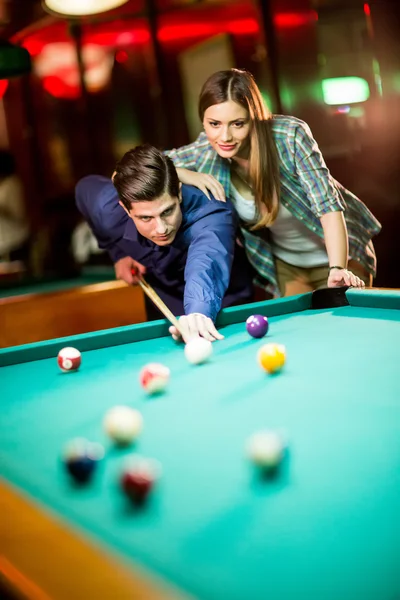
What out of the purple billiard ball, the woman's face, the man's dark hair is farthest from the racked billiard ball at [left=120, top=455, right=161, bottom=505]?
the woman's face

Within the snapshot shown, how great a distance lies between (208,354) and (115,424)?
2.14 ft

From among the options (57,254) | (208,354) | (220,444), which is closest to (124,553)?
(220,444)

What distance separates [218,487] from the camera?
0.92 meters

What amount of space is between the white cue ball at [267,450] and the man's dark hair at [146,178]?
1552mm

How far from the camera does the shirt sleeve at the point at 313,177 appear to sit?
2.61m

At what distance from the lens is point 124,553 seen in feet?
2.44

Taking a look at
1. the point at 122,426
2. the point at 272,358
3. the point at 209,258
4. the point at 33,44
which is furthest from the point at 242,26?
the point at 122,426

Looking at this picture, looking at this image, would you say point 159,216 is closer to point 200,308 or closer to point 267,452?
A: point 200,308

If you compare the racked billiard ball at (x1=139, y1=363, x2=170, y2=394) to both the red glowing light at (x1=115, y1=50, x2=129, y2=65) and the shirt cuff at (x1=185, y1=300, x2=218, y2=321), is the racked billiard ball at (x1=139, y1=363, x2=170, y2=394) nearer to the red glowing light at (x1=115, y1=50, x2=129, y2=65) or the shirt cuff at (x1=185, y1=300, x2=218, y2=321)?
the shirt cuff at (x1=185, y1=300, x2=218, y2=321)

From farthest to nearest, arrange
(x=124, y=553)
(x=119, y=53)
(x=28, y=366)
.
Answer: (x=119, y=53), (x=28, y=366), (x=124, y=553)

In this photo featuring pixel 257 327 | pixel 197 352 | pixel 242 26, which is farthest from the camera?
pixel 242 26

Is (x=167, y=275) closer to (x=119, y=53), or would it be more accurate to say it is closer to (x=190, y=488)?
(x=190, y=488)

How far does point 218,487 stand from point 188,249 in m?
1.72

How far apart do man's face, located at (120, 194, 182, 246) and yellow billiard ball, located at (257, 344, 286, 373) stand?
101 centimetres
